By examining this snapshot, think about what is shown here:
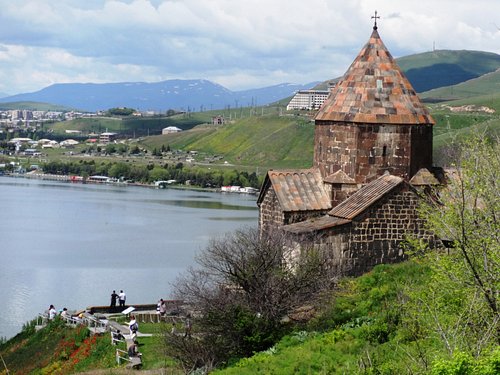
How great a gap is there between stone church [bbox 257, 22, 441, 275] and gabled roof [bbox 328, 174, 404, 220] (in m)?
0.02

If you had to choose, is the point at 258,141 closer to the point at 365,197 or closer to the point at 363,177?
the point at 363,177

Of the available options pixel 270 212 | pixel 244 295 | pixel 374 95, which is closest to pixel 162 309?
pixel 270 212

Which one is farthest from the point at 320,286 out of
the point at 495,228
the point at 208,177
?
the point at 208,177

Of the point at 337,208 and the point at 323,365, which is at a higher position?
the point at 337,208

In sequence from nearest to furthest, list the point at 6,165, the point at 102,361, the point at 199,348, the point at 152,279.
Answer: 1. the point at 199,348
2. the point at 102,361
3. the point at 152,279
4. the point at 6,165

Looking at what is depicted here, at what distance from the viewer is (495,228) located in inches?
409

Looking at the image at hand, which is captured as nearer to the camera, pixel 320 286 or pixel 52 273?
pixel 320 286

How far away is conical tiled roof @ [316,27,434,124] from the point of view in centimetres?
1750

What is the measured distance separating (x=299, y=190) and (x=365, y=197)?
1.57 meters

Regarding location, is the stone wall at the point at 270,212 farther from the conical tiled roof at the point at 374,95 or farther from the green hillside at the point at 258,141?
the green hillside at the point at 258,141

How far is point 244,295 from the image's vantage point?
1445 centimetres

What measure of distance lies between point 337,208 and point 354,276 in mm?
1381

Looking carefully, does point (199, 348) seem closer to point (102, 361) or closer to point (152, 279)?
point (102, 361)

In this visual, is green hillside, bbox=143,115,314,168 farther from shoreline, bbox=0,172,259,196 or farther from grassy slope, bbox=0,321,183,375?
grassy slope, bbox=0,321,183,375
